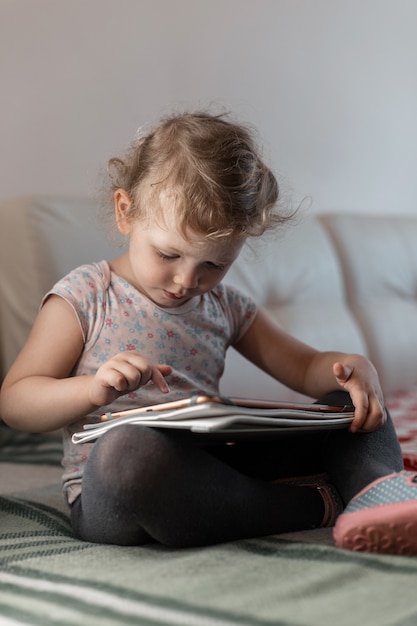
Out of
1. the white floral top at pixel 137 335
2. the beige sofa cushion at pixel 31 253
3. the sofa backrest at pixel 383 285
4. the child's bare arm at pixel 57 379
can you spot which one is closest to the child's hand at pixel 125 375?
the child's bare arm at pixel 57 379

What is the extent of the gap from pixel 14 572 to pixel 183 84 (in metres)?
1.52

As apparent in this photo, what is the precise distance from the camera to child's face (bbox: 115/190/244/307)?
3.76 ft

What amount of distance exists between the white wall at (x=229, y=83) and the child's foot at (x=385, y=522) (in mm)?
755

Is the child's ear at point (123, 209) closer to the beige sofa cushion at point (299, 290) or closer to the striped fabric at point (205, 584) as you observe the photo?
the striped fabric at point (205, 584)

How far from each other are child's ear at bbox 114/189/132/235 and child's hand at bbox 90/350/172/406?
30 centimetres

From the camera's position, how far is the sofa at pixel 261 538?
75 cm

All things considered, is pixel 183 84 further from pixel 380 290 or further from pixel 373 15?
pixel 373 15

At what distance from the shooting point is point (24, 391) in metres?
1.15

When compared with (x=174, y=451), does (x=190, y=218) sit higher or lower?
higher

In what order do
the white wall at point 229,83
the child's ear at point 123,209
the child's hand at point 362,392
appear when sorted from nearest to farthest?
1. the child's hand at point 362,392
2. the child's ear at point 123,209
3. the white wall at point 229,83

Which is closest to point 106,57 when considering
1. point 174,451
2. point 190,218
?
point 190,218

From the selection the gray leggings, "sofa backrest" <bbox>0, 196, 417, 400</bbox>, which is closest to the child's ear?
"sofa backrest" <bbox>0, 196, 417, 400</bbox>

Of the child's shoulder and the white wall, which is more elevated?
the white wall

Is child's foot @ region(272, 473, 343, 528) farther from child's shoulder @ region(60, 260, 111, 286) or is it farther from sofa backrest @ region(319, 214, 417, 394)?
sofa backrest @ region(319, 214, 417, 394)
